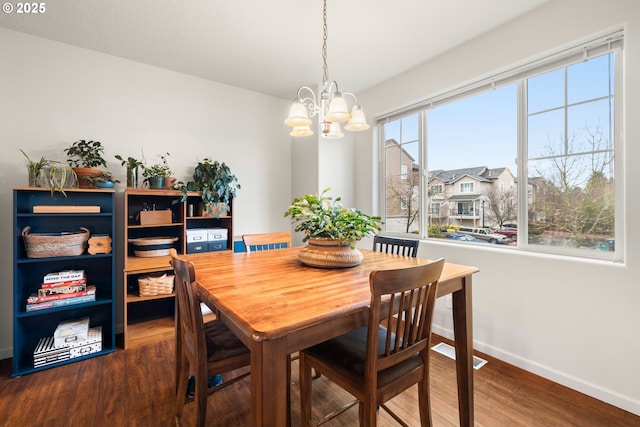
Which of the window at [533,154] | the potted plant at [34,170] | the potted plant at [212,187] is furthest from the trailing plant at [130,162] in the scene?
the window at [533,154]

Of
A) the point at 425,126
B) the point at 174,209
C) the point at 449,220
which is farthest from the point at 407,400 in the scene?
the point at 174,209

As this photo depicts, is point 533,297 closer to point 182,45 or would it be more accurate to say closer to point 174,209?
point 174,209

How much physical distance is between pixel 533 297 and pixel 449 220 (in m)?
0.94

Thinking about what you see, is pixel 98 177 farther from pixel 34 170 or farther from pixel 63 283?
pixel 63 283

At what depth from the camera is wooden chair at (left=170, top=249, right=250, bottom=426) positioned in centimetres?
123

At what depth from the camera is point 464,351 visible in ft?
4.96

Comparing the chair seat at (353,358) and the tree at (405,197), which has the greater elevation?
the tree at (405,197)

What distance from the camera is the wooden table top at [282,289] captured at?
0.92 meters

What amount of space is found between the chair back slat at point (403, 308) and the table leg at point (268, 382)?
0.35m

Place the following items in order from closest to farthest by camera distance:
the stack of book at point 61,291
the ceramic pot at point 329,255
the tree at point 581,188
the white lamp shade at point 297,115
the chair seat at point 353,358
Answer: the chair seat at point 353,358
the ceramic pot at point 329,255
the white lamp shade at point 297,115
the tree at point 581,188
the stack of book at point 61,291

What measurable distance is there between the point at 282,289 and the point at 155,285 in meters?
1.84

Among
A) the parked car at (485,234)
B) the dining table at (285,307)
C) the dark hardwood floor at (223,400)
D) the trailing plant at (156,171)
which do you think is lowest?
the dark hardwood floor at (223,400)

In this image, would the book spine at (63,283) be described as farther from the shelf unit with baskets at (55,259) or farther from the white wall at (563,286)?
the white wall at (563,286)

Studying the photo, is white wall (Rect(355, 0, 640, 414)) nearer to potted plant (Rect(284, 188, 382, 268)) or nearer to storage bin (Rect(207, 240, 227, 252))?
potted plant (Rect(284, 188, 382, 268))
